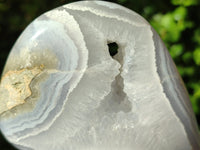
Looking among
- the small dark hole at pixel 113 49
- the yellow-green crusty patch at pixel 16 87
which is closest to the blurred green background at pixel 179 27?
the small dark hole at pixel 113 49

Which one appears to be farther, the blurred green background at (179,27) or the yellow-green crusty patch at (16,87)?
the blurred green background at (179,27)

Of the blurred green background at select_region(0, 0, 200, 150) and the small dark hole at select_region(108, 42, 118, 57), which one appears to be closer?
the small dark hole at select_region(108, 42, 118, 57)

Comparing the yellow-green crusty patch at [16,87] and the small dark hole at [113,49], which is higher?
the small dark hole at [113,49]

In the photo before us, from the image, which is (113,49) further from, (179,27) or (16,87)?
(179,27)

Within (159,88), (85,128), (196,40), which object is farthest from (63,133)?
(196,40)

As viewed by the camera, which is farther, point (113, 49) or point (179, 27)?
point (179, 27)

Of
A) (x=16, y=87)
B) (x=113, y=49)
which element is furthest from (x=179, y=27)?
(x=16, y=87)

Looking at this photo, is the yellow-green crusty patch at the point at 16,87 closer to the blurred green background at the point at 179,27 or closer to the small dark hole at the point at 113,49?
the small dark hole at the point at 113,49

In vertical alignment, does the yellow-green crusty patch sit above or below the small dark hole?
below

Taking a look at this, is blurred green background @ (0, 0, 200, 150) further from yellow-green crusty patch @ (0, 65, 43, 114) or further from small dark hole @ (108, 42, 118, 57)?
yellow-green crusty patch @ (0, 65, 43, 114)

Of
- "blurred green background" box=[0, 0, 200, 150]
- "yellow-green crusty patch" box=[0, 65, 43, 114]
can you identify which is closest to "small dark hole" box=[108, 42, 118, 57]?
"yellow-green crusty patch" box=[0, 65, 43, 114]

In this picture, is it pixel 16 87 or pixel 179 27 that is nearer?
pixel 16 87
